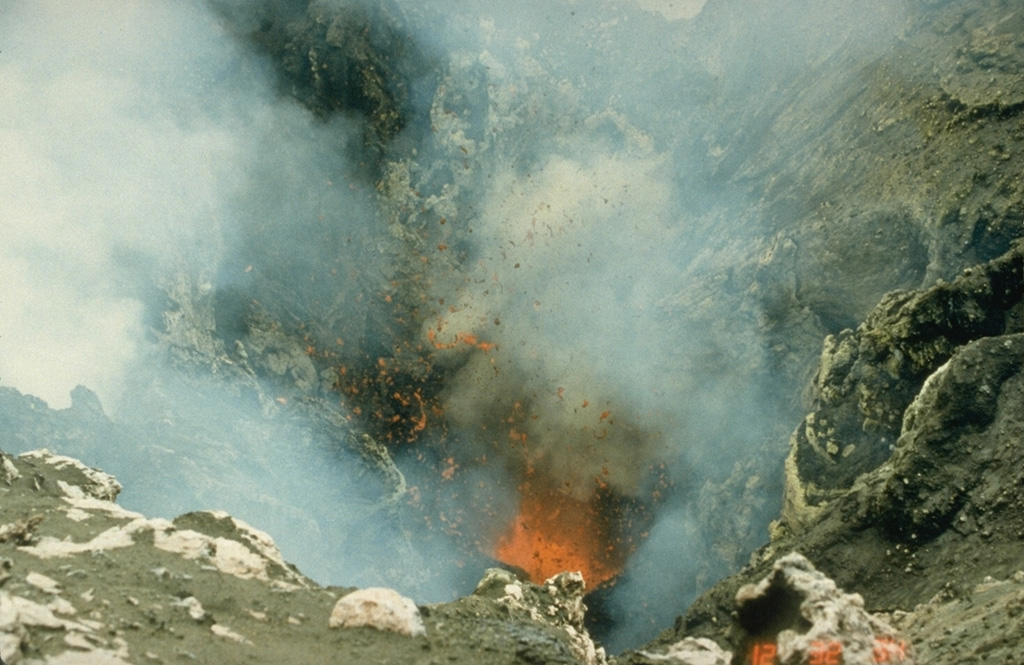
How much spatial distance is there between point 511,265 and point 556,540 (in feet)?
36.0

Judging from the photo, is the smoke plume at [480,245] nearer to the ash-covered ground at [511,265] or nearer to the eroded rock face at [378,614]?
the ash-covered ground at [511,265]

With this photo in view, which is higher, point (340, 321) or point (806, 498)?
point (340, 321)

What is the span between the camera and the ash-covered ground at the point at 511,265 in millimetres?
20297

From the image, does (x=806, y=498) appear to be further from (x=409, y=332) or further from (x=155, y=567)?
(x=409, y=332)

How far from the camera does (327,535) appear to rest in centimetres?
2459

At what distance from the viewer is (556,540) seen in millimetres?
27453

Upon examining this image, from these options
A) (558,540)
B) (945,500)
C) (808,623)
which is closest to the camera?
(808,623)

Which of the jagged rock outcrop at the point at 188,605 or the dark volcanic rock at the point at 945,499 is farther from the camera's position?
the dark volcanic rock at the point at 945,499

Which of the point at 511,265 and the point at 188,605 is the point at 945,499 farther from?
the point at 511,265

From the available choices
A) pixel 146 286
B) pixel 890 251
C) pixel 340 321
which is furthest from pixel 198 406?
pixel 890 251

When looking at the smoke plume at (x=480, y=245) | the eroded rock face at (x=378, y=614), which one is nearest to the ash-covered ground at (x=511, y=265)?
the smoke plume at (x=480, y=245)

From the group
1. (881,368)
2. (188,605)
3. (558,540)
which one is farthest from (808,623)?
(558,540)

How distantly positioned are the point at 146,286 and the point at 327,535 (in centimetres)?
1038

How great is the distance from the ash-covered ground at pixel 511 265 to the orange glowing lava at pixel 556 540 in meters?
0.12
